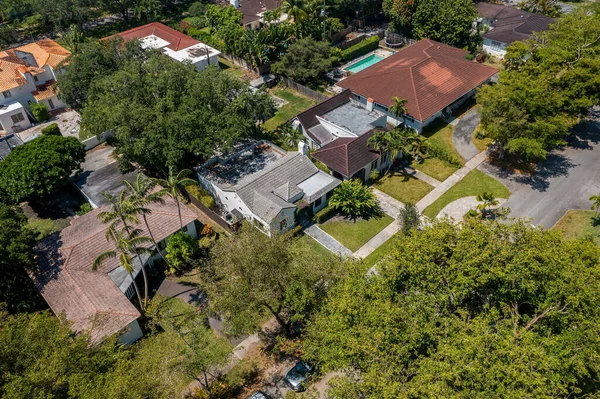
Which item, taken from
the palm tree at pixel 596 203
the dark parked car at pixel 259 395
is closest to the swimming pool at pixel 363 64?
the palm tree at pixel 596 203

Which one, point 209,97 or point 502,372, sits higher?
point 209,97

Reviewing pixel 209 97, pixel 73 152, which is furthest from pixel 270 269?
pixel 73 152

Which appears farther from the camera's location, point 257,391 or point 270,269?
point 257,391

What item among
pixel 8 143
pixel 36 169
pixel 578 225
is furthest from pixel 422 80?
pixel 8 143

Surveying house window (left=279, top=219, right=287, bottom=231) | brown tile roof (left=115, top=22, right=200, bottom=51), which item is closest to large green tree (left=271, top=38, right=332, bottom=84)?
brown tile roof (left=115, top=22, right=200, bottom=51)

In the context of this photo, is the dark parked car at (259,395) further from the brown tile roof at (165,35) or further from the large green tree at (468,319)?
the brown tile roof at (165,35)

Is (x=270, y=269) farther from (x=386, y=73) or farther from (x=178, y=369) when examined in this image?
(x=386, y=73)

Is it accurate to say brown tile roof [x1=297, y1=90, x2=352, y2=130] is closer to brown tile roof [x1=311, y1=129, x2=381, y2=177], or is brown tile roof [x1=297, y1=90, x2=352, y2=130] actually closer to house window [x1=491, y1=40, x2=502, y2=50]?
brown tile roof [x1=311, y1=129, x2=381, y2=177]

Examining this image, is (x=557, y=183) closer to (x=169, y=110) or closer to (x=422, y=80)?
(x=422, y=80)
